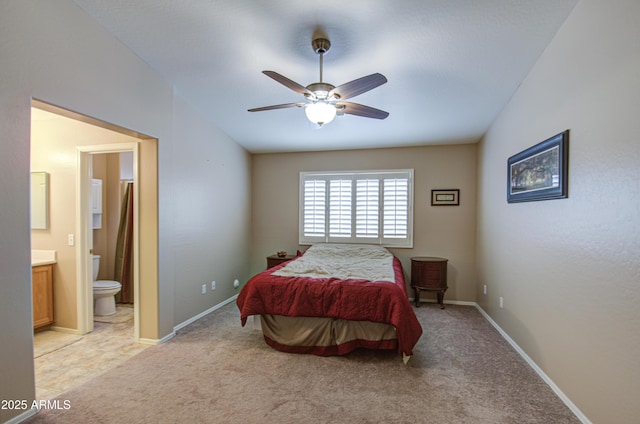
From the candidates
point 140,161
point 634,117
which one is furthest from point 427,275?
point 140,161

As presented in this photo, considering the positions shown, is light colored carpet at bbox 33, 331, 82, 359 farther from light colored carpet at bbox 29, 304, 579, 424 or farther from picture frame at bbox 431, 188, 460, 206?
picture frame at bbox 431, 188, 460, 206

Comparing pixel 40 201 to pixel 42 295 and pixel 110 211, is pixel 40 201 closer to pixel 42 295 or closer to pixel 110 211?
pixel 42 295

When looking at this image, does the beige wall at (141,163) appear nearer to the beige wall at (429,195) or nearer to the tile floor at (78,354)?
the tile floor at (78,354)

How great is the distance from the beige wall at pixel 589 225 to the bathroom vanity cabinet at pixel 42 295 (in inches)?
197

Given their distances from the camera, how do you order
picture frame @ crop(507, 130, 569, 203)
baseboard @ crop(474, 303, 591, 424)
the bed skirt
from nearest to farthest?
1. baseboard @ crop(474, 303, 591, 424)
2. picture frame @ crop(507, 130, 569, 203)
3. the bed skirt

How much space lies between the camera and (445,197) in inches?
189

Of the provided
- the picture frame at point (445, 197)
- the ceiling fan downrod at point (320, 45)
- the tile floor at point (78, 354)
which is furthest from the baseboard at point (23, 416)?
the picture frame at point (445, 197)

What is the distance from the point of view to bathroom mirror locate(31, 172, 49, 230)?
3.51m

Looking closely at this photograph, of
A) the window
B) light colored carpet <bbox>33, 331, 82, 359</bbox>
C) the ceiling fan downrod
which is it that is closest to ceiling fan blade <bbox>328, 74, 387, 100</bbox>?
the ceiling fan downrod

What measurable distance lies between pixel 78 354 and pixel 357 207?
3.94 m

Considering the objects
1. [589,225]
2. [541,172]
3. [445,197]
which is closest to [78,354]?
[589,225]

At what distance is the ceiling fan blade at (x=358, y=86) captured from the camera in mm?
2096

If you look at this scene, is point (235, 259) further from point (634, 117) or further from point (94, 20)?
point (634, 117)

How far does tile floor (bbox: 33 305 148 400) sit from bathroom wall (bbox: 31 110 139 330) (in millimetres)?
270
